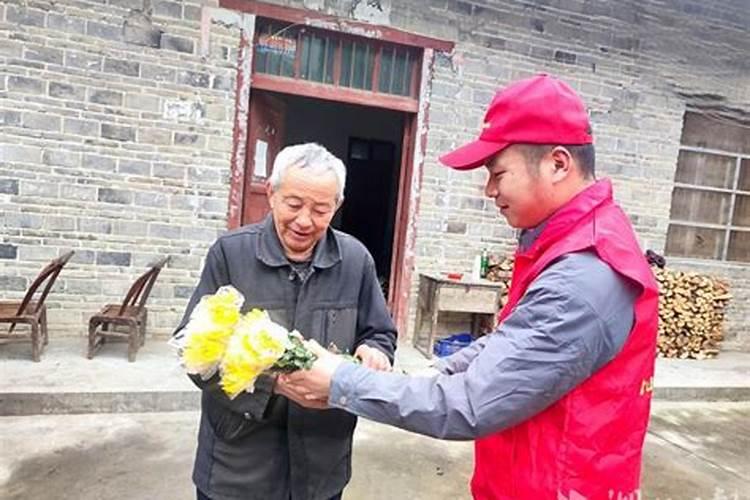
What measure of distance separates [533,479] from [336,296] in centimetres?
81

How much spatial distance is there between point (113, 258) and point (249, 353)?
4256 millimetres

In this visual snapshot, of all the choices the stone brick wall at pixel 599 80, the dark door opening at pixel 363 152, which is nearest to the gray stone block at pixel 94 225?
A: the stone brick wall at pixel 599 80

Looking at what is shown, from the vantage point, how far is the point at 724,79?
6.72 meters

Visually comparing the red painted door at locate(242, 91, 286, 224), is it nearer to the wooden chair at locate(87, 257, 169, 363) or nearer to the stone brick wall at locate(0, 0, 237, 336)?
the stone brick wall at locate(0, 0, 237, 336)

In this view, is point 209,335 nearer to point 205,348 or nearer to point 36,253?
point 205,348

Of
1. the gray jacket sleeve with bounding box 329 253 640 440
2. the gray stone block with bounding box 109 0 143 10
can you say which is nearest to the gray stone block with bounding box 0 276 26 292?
the gray stone block with bounding box 109 0 143 10

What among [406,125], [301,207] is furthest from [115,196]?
[301,207]

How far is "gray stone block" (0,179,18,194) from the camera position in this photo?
187 inches

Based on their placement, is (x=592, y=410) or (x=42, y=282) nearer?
(x=592, y=410)

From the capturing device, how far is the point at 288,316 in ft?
5.71

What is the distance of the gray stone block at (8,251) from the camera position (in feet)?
15.8

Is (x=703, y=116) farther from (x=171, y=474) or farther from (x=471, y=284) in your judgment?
(x=171, y=474)

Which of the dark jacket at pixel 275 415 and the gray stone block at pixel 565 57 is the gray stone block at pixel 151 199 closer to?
the dark jacket at pixel 275 415

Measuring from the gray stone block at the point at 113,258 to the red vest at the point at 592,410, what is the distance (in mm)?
4474
